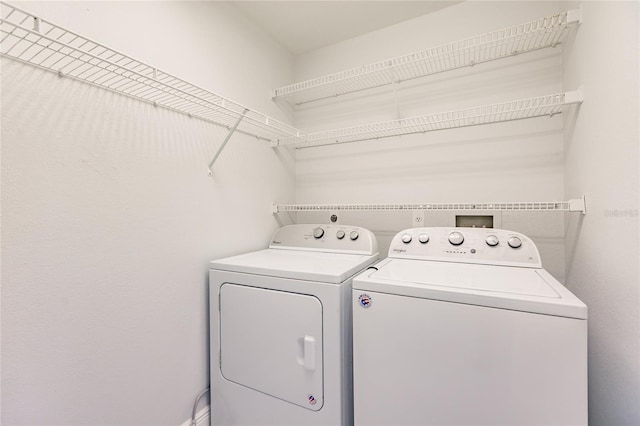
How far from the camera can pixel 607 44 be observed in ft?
3.12

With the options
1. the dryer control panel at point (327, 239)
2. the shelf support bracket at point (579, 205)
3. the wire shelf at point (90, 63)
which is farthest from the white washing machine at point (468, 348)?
the wire shelf at point (90, 63)

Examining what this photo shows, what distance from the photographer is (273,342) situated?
50.8 inches

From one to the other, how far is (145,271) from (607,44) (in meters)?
2.00

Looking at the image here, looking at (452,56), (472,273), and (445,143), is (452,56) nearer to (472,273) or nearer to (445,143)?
(445,143)

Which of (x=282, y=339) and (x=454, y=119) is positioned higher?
(x=454, y=119)

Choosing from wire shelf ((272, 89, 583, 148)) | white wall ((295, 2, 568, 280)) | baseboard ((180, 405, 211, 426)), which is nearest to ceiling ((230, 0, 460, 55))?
white wall ((295, 2, 568, 280))

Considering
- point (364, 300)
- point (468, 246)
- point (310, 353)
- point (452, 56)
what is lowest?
point (310, 353)

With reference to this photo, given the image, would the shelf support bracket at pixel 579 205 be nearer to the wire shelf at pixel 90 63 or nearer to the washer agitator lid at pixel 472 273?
the washer agitator lid at pixel 472 273

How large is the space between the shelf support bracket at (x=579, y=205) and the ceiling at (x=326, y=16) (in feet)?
4.65

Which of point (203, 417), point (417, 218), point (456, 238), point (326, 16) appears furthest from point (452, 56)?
point (203, 417)

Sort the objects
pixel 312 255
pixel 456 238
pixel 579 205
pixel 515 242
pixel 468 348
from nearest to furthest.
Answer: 1. pixel 468 348
2. pixel 579 205
3. pixel 515 242
4. pixel 456 238
5. pixel 312 255

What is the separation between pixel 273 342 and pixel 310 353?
7.8 inches

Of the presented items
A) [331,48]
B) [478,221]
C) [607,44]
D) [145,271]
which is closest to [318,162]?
[331,48]

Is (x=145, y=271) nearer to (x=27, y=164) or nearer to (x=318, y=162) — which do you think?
(x=27, y=164)
